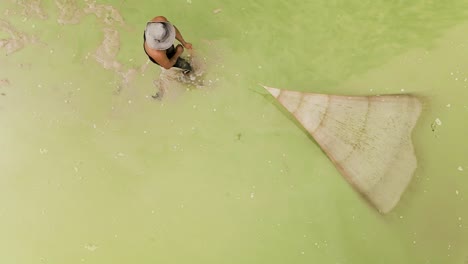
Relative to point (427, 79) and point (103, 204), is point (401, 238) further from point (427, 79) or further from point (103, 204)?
point (103, 204)

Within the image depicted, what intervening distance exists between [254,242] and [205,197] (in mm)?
263

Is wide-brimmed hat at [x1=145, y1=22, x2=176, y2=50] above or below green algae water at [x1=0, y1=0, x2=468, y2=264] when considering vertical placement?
above

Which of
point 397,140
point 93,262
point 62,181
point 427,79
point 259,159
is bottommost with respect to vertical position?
point 93,262

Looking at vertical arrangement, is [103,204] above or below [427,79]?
below

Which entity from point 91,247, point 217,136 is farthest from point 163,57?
point 91,247

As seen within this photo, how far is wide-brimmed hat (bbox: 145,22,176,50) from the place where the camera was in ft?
4.32

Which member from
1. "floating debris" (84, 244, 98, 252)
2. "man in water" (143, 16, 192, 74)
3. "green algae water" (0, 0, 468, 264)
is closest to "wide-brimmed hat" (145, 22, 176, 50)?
"man in water" (143, 16, 192, 74)

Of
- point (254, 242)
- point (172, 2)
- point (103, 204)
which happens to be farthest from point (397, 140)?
point (103, 204)

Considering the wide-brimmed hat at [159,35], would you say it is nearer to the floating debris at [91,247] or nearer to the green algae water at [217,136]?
the green algae water at [217,136]

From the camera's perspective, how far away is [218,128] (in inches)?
67.8

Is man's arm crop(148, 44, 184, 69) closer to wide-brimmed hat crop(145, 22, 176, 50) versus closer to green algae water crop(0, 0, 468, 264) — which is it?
wide-brimmed hat crop(145, 22, 176, 50)

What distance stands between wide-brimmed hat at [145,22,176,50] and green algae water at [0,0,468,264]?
389mm

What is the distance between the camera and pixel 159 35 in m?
1.32

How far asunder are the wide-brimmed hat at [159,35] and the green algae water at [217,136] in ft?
1.28
